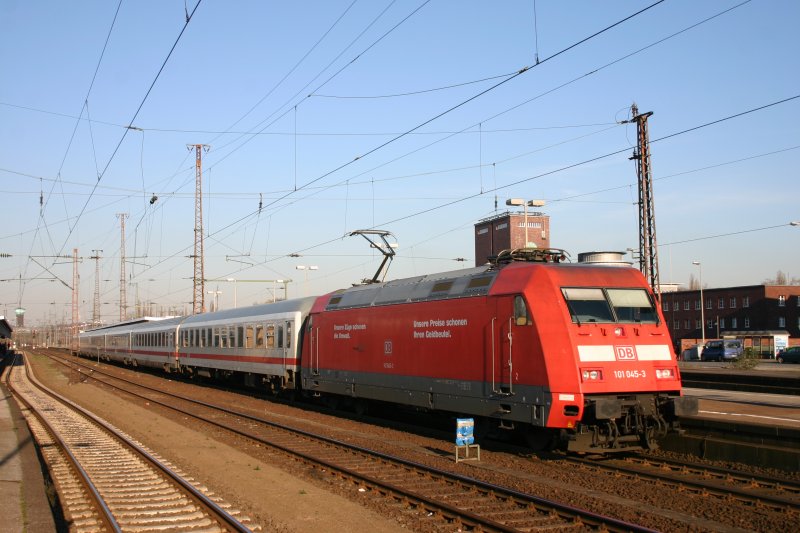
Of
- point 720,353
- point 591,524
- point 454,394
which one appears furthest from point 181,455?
point 720,353

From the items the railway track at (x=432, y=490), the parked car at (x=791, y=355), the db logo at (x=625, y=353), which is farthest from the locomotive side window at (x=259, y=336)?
the parked car at (x=791, y=355)

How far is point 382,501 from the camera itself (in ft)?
34.5

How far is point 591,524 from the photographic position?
8836mm

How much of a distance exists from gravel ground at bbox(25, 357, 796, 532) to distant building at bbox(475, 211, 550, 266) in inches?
2790

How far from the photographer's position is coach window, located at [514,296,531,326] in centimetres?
1285

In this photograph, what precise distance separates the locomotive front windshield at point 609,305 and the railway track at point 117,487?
22.1 ft

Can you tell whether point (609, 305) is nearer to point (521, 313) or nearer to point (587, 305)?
point (587, 305)

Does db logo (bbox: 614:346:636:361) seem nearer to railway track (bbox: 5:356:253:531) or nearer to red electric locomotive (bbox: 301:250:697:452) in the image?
red electric locomotive (bbox: 301:250:697:452)

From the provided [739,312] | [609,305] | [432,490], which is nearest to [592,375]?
[609,305]

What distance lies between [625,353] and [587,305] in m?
1.06

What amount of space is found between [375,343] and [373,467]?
17.8 ft

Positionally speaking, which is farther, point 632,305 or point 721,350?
point 721,350

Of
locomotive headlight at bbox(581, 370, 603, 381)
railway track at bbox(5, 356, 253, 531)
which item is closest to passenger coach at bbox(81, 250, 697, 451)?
locomotive headlight at bbox(581, 370, 603, 381)

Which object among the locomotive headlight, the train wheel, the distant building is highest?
the distant building
